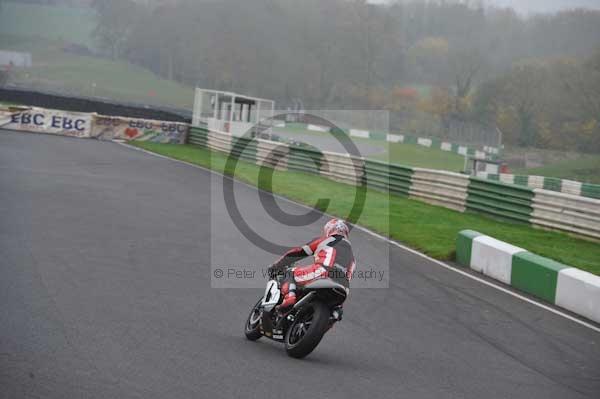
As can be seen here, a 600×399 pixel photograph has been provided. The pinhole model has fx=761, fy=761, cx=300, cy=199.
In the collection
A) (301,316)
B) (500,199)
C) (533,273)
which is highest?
(500,199)

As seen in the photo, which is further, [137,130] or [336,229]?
[137,130]

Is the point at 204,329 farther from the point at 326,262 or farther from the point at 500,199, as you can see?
the point at 500,199

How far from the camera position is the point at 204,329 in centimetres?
761

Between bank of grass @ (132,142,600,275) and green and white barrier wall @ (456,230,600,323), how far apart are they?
31.4 inches

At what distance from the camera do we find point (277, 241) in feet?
45.8

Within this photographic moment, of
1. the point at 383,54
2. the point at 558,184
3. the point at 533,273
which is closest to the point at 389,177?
the point at 558,184

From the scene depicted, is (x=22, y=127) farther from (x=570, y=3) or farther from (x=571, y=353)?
(x=570, y=3)

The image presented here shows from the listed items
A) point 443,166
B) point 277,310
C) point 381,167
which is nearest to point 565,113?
point 443,166

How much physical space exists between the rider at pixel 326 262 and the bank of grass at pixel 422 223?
24.1ft

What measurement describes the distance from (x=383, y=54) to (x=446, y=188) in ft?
164

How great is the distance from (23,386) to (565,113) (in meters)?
42.1

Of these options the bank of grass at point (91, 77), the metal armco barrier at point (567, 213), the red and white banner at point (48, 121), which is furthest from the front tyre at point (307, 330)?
the bank of grass at point (91, 77)

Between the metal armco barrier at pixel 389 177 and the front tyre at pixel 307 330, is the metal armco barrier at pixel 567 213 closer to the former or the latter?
the metal armco barrier at pixel 389 177

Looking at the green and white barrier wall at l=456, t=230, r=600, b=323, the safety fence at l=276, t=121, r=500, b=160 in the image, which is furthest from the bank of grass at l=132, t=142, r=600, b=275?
the safety fence at l=276, t=121, r=500, b=160
